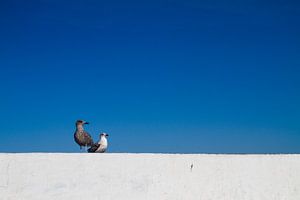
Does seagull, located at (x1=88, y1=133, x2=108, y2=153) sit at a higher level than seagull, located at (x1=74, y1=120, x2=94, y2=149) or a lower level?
lower

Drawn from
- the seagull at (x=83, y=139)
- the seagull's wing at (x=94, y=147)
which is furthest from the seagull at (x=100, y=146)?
the seagull at (x=83, y=139)
